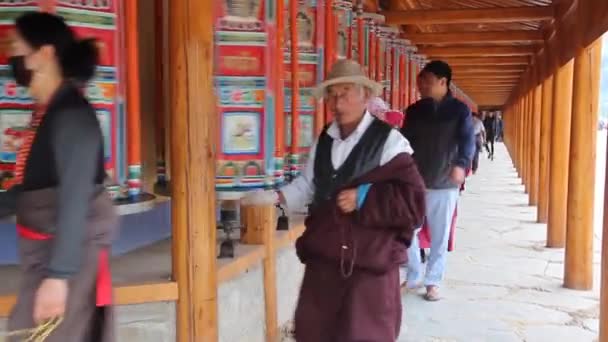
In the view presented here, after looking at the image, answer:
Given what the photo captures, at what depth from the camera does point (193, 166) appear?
10.5 feet

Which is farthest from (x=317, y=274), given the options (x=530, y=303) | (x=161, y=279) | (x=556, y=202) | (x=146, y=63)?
(x=556, y=202)

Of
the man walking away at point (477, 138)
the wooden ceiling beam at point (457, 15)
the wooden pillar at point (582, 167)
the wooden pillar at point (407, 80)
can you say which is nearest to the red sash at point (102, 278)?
the man walking away at point (477, 138)

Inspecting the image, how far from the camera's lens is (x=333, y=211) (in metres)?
2.91

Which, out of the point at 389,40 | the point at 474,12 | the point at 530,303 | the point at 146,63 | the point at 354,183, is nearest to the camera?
the point at 354,183

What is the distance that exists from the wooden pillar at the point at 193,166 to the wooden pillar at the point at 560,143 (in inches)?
203

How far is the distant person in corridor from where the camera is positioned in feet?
16.8

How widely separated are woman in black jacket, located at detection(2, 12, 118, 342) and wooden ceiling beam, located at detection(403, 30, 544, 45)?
8908 mm

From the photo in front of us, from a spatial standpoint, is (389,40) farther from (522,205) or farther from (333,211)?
(333,211)

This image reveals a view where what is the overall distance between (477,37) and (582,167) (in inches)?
212

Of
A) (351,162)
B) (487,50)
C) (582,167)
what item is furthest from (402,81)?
(351,162)

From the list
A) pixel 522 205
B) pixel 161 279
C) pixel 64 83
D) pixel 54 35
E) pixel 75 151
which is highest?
pixel 54 35

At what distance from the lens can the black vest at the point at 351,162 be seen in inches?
113

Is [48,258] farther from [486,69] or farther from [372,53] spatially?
[486,69]

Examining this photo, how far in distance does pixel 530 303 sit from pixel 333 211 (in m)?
3.11
